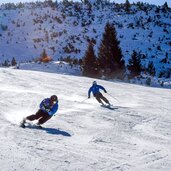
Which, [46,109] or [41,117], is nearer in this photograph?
[46,109]

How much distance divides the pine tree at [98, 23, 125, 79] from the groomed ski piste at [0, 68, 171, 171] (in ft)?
74.4

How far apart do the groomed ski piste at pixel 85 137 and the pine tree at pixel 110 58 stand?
22.7 meters

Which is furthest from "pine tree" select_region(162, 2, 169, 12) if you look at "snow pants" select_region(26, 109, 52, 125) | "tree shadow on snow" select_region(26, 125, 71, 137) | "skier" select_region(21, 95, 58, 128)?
"tree shadow on snow" select_region(26, 125, 71, 137)

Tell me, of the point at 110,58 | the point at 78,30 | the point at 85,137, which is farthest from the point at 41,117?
the point at 78,30

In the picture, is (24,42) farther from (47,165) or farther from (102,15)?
(47,165)

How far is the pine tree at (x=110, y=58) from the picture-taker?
146 ft

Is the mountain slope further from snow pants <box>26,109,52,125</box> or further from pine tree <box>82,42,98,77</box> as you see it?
snow pants <box>26,109,52,125</box>

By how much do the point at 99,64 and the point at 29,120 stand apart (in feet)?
108

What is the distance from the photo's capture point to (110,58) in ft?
150

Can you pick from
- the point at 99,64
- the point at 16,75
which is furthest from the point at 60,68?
the point at 16,75

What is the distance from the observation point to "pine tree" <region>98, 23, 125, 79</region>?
44.6 meters

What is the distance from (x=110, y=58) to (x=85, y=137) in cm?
3413

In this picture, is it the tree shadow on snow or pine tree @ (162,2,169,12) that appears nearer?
the tree shadow on snow

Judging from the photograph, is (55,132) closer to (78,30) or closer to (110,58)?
(110,58)
